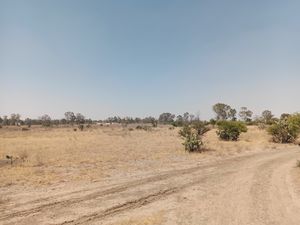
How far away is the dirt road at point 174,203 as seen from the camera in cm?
1128

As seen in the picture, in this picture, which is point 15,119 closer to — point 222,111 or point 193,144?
point 222,111

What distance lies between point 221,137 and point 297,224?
36.0m

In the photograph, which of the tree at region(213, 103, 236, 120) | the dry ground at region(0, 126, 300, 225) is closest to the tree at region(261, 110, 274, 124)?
the tree at region(213, 103, 236, 120)

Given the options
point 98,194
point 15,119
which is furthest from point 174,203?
point 15,119

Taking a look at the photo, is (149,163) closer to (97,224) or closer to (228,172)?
(228,172)

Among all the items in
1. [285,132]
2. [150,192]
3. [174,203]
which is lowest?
[174,203]

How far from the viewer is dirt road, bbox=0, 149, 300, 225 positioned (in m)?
11.3

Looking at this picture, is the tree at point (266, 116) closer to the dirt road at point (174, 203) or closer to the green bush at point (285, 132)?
the green bush at point (285, 132)

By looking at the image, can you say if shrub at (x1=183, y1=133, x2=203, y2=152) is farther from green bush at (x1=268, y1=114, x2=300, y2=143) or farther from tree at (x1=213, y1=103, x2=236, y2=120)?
tree at (x1=213, y1=103, x2=236, y2=120)

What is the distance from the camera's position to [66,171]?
69.1 ft

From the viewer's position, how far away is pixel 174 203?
13391 millimetres

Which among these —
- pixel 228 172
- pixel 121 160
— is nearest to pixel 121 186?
pixel 228 172

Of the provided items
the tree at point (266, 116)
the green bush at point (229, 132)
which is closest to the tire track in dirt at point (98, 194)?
the green bush at point (229, 132)

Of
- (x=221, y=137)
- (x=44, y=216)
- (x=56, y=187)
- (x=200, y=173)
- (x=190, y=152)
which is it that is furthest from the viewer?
(x=221, y=137)
